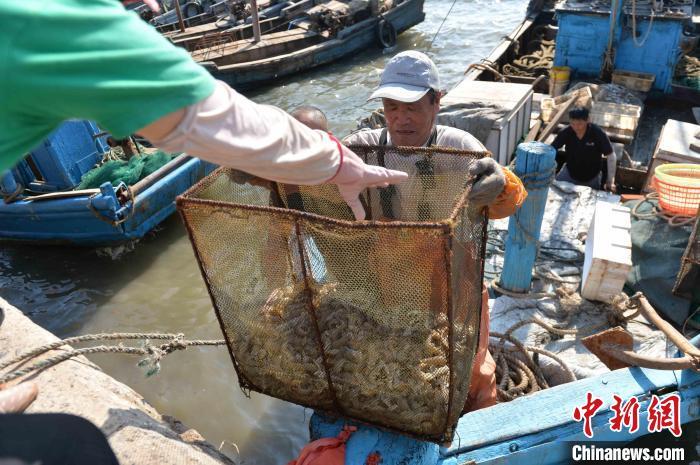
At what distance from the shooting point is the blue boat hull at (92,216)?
6.76m

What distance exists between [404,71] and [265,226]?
1.44 metres

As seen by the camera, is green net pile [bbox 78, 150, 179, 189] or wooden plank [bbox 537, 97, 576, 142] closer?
wooden plank [bbox 537, 97, 576, 142]

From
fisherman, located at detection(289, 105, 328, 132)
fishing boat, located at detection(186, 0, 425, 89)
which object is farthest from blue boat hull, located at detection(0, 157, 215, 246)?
fishing boat, located at detection(186, 0, 425, 89)

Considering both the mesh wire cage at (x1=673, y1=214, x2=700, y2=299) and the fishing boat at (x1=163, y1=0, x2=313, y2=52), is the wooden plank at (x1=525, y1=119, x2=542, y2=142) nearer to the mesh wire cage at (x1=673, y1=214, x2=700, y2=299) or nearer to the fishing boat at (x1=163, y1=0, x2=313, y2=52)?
the mesh wire cage at (x1=673, y1=214, x2=700, y2=299)

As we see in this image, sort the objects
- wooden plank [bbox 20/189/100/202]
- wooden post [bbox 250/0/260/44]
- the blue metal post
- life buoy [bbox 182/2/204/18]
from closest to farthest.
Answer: wooden plank [bbox 20/189/100/202]
the blue metal post
wooden post [bbox 250/0/260/44]
life buoy [bbox 182/2/204/18]

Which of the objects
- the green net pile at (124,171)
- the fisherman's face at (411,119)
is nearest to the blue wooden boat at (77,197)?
the green net pile at (124,171)

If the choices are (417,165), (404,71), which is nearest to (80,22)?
(417,165)

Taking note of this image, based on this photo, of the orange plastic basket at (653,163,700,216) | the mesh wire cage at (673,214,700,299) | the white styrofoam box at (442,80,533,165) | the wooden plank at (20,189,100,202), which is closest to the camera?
the mesh wire cage at (673,214,700,299)

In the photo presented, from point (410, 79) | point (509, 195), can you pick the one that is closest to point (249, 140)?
point (509, 195)

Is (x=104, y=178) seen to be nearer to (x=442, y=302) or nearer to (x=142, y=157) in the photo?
(x=142, y=157)

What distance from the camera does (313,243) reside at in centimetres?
186

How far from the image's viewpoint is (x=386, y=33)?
17078 millimetres

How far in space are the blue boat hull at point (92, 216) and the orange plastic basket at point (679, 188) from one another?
20.4ft

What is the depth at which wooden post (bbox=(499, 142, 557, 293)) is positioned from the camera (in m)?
3.47
